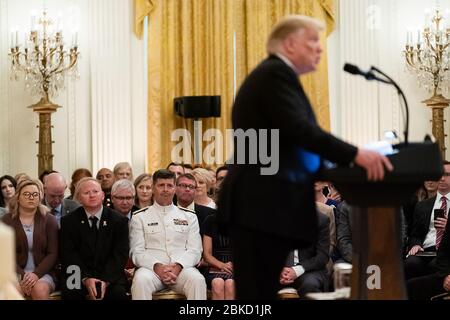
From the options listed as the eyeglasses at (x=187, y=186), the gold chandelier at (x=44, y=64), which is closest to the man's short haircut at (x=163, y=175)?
the eyeglasses at (x=187, y=186)

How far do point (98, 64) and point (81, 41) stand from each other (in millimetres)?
403

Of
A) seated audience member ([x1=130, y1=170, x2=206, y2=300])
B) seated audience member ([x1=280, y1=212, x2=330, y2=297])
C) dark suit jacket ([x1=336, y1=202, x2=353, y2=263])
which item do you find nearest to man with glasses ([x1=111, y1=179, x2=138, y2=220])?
seated audience member ([x1=130, y1=170, x2=206, y2=300])

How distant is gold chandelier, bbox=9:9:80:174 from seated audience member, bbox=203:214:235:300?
4.87 metres

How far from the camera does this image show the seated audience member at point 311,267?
22.5ft

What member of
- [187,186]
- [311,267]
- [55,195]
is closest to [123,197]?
[187,186]

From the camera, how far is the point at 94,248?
6953mm

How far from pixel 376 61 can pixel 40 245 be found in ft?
23.3

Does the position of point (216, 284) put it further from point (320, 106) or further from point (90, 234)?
point (320, 106)

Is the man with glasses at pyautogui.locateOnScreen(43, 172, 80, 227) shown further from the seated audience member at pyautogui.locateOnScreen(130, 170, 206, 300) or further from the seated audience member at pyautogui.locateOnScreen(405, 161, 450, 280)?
the seated audience member at pyautogui.locateOnScreen(405, 161, 450, 280)

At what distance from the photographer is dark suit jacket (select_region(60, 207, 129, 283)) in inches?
273

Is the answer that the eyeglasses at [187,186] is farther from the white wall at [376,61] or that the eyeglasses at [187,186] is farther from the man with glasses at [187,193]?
the white wall at [376,61]

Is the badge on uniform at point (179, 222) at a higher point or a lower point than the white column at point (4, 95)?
lower

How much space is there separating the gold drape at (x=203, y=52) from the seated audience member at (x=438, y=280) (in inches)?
233

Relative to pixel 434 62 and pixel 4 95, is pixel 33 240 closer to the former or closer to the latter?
pixel 4 95
